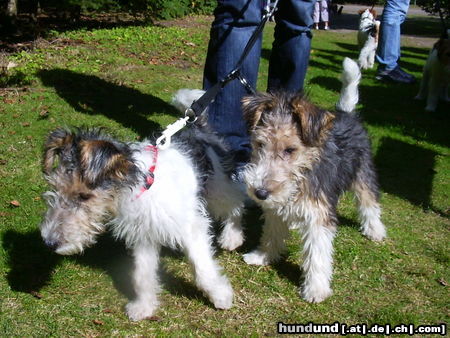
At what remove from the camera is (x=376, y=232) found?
455 centimetres

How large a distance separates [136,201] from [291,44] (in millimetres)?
2469

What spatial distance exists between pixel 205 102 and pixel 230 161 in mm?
639

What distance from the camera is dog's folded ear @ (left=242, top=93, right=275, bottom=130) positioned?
3574 mm

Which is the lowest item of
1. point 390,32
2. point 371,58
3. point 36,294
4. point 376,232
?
point 36,294

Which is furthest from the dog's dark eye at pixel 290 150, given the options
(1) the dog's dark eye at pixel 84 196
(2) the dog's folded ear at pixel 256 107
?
(1) the dog's dark eye at pixel 84 196

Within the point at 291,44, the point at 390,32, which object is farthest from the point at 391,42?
the point at 291,44

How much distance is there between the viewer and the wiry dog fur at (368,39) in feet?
37.5

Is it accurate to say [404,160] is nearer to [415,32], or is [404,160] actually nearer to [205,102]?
[205,102]

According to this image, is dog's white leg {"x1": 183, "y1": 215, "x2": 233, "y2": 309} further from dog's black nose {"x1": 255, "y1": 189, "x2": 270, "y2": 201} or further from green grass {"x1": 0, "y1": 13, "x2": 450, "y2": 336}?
dog's black nose {"x1": 255, "y1": 189, "x2": 270, "y2": 201}

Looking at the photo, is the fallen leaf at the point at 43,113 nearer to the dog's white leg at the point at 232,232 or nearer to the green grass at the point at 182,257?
the green grass at the point at 182,257

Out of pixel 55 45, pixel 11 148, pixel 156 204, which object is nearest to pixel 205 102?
pixel 156 204

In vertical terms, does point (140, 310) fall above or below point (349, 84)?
below

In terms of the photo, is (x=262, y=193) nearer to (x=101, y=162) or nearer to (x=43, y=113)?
(x=101, y=162)

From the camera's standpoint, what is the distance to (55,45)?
1070 centimetres
